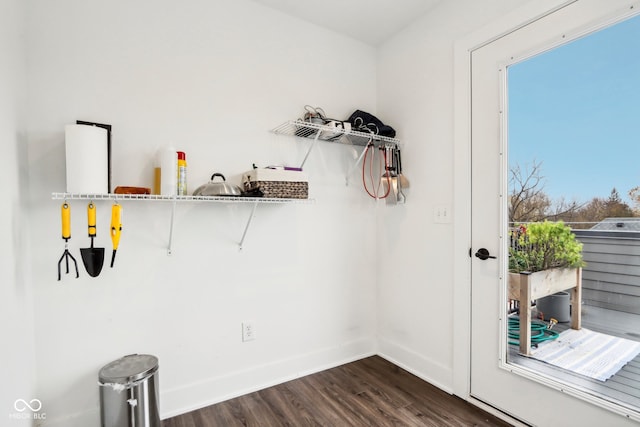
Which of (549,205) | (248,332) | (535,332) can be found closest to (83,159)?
(248,332)

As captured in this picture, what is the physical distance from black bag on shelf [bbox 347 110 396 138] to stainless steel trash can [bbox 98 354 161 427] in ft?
6.17

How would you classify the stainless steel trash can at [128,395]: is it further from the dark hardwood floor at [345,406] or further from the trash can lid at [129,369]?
the dark hardwood floor at [345,406]

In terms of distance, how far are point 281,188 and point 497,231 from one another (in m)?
1.23

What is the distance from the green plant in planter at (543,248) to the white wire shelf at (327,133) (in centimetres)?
105

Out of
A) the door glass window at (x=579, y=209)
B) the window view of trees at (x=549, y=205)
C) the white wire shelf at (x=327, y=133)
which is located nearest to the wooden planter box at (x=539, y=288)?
the door glass window at (x=579, y=209)

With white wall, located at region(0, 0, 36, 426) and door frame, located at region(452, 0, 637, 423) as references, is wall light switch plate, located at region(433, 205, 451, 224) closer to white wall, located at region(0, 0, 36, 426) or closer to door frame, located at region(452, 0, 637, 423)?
door frame, located at region(452, 0, 637, 423)

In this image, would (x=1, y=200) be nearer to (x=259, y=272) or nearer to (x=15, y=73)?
(x=15, y=73)

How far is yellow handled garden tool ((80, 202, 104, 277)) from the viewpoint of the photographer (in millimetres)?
1430

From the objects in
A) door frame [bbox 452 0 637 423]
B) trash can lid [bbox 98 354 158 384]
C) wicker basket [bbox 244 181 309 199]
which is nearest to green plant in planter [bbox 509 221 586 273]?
door frame [bbox 452 0 637 423]

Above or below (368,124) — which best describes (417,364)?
below

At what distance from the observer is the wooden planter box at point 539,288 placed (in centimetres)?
154

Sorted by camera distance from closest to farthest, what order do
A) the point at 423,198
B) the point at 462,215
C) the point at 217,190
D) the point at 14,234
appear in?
the point at 14,234
the point at 217,190
the point at 462,215
the point at 423,198

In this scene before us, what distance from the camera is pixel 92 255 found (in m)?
1.47

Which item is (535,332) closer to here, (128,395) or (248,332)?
(248,332)
